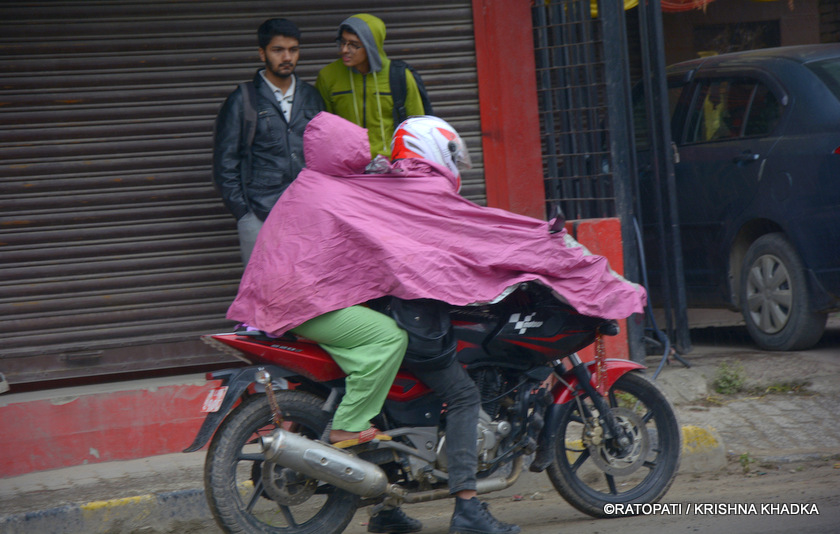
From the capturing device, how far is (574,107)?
6086mm

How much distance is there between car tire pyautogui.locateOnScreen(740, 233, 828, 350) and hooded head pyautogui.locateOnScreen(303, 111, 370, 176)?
378 cm

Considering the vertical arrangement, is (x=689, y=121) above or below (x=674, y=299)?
above

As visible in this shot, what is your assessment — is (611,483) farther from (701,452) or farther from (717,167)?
(717,167)

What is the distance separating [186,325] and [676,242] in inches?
129

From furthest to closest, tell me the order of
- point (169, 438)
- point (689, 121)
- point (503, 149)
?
point (689, 121)
point (503, 149)
point (169, 438)

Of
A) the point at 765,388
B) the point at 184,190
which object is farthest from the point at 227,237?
the point at 765,388

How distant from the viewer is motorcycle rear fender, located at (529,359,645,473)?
390 centimetres

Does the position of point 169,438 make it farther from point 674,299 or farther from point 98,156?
point 674,299

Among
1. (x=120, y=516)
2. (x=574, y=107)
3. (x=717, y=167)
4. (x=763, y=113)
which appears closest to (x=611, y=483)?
(x=120, y=516)

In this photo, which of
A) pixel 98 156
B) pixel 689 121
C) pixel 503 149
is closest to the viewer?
pixel 98 156

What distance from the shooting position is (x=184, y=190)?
5738mm

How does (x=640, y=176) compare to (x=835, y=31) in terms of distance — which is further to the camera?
(x=835, y=31)

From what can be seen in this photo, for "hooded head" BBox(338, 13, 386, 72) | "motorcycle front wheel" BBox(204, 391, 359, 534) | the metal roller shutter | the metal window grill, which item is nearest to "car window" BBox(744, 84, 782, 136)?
the metal window grill

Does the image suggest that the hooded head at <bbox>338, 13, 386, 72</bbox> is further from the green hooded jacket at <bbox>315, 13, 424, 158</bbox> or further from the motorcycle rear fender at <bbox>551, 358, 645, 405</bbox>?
the motorcycle rear fender at <bbox>551, 358, 645, 405</bbox>
